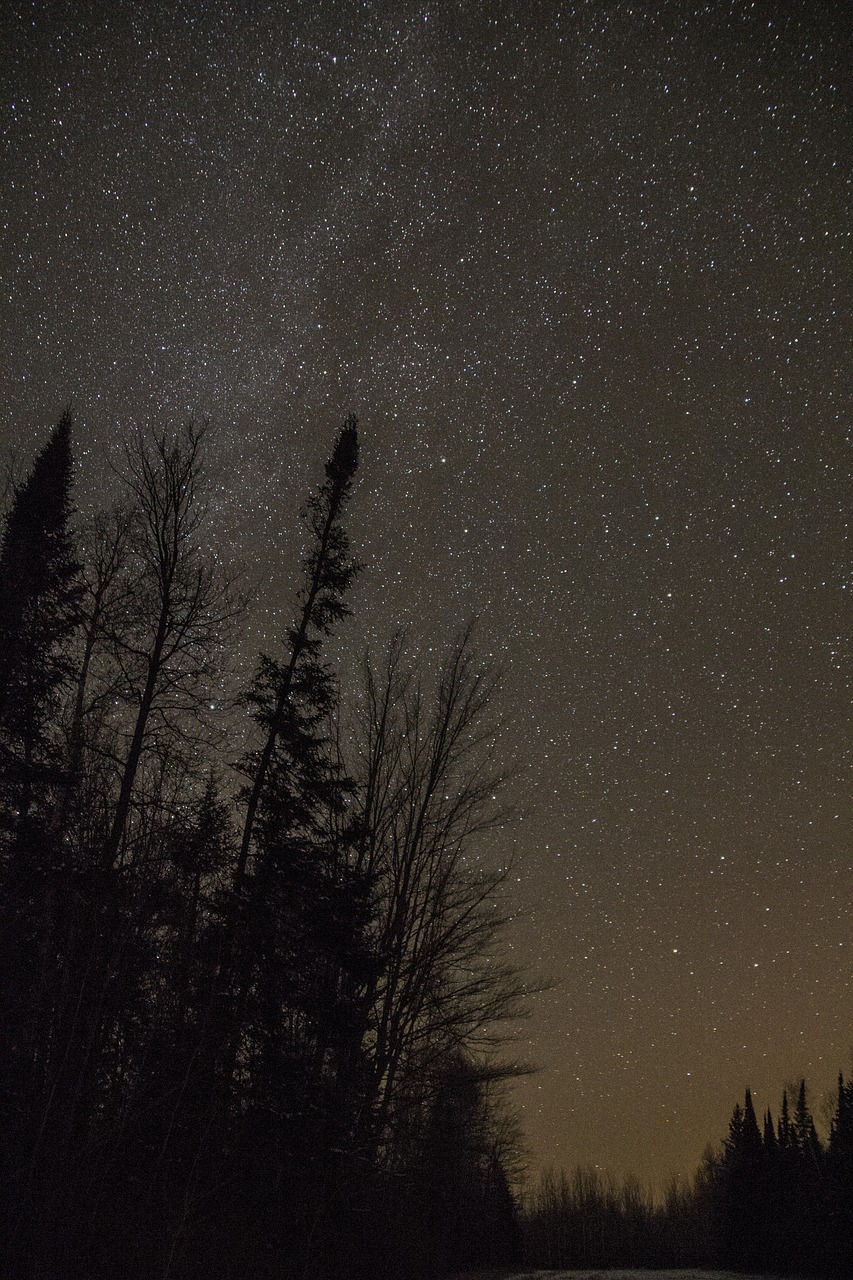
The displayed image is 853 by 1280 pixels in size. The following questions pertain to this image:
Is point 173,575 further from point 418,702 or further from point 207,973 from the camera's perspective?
point 207,973

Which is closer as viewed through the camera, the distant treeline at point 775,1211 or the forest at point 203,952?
the forest at point 203,952

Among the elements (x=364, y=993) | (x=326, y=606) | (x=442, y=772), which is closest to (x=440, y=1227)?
→ (x=364, y=993)

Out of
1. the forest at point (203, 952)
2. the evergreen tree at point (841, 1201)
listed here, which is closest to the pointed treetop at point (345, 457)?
the forest at point (203, 952)

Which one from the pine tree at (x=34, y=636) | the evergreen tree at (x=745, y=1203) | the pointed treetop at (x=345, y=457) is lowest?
the evergreen tree at (x=745, y=1203)

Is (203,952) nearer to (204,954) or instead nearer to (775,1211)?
(204,954)

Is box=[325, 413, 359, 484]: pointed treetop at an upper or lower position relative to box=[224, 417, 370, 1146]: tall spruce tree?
upper

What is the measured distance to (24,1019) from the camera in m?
6.96

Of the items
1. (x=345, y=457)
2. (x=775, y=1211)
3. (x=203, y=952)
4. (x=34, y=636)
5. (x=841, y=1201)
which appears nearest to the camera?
(x=203, y=952)

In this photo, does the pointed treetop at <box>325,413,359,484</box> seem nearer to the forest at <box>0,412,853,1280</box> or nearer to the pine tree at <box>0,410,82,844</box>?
the forest at <box>0,412,853,1280</box>

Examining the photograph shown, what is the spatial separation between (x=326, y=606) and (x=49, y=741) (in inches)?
189

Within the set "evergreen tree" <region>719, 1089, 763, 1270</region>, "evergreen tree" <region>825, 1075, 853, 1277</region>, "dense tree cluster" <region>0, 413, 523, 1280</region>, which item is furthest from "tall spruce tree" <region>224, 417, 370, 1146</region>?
"evergreen tree" <region>719, 1089, 763, 1270</region>

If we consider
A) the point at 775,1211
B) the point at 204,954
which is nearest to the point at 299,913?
the point at 204,954

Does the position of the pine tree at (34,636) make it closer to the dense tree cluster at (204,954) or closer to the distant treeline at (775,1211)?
the dense tree cluster at (204,954)

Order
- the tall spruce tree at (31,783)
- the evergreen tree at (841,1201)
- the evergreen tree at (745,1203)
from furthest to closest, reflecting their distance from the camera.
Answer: the evergreen tree at (745,1203)
the evergreen tree at (841,1201)
the tall spruce tree at (31,783)
